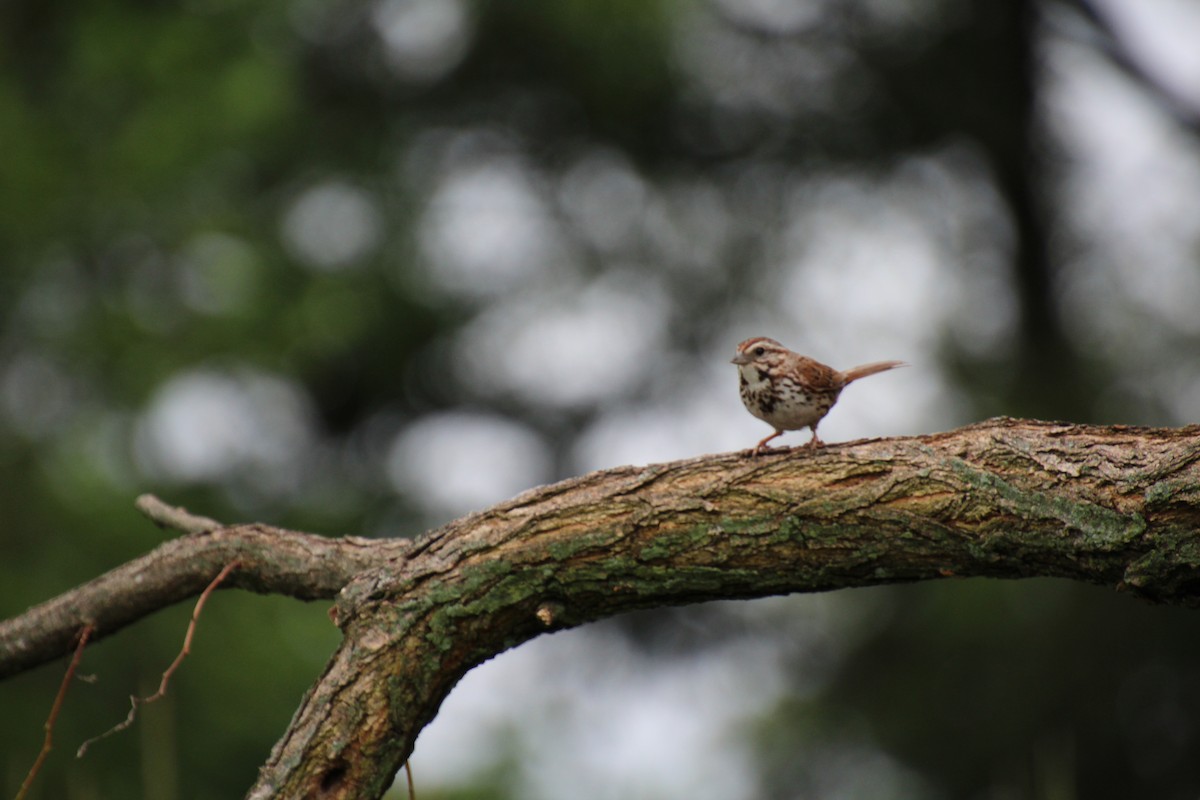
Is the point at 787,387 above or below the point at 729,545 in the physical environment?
above

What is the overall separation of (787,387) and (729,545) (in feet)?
4.77

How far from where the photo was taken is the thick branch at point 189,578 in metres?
4.32

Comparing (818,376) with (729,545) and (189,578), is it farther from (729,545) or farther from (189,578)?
(189,578)

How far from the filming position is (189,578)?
4.53m

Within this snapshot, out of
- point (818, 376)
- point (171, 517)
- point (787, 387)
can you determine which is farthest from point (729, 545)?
point (171, 517)

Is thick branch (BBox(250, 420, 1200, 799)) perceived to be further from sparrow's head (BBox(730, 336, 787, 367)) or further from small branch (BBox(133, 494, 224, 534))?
sparrow's head (BBox(730, 336, 787, 367))

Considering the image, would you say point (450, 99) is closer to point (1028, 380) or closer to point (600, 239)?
point (600, 239)

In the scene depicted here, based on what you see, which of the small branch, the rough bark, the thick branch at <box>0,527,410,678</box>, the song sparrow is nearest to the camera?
the rough bark

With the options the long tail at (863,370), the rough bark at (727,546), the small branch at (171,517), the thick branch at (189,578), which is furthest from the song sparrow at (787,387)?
the small branch at (171,517)

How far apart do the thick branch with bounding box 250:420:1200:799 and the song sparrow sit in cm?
125

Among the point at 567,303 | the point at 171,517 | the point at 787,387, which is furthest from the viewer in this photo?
the point at 567,303

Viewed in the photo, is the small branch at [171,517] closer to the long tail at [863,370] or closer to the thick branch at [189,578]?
the thick branch at [189,578]

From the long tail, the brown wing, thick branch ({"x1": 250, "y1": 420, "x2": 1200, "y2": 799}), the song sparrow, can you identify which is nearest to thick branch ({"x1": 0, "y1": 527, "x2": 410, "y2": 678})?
thick branch ({"x1": 250, "y1": 420, "x2": 1200, "y2": 799})

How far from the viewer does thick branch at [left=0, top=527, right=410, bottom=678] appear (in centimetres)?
432
